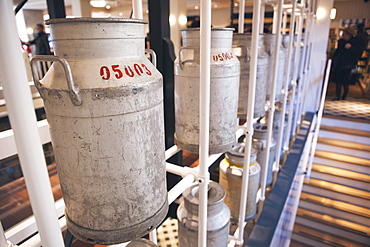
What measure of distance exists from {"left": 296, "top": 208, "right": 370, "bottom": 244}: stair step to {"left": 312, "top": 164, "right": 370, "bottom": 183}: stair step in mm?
707

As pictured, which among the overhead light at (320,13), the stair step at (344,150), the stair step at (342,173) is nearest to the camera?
the stair step at (342,173)

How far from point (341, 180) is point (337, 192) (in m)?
0.21

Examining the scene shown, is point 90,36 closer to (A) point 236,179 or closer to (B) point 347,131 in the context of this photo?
(A) point 236,179

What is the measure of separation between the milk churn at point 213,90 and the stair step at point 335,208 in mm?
3419

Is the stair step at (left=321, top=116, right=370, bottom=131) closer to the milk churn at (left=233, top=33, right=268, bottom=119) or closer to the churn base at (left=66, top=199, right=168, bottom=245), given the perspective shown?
the milk churn at (left=233, top=33, right=268, bottom=119)

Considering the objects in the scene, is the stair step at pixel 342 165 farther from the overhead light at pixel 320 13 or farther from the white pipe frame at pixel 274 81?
the white pipe frame at pixel 274 81

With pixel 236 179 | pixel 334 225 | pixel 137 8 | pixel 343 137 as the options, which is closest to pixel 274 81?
pixel 236 179

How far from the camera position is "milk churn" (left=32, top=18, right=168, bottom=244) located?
23.1 inches

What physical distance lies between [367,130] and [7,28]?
16.4 feet

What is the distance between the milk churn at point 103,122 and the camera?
59cm

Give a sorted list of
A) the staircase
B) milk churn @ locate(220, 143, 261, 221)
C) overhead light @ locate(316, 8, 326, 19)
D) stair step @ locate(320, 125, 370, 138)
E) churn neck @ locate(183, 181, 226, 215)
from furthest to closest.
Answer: overhead light @ locate(316, 8, 326, 19), stair step @ locate(320, 125, 370, 138), the staircase, milk churn @ locate(220, 143, 261, 221), churn neck @ locate(183, 181, 226, 215)

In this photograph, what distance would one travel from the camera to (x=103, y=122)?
60cm

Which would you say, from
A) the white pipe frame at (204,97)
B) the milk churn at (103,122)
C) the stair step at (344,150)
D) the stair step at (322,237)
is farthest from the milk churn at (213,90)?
the stair step at (344,150)

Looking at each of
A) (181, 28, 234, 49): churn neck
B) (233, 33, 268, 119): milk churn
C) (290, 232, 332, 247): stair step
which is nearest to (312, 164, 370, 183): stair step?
(290, 232, 332, 247): stair step
